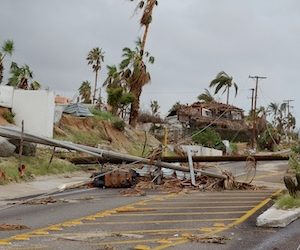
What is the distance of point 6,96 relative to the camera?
3009cm

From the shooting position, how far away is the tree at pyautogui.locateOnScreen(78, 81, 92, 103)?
6494 centimetres

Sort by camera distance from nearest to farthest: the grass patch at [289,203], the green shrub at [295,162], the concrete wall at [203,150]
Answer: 1. the grass patch at [289,203]
2. the green shrub at [295,162]
3. the concrete wall at [203,150]

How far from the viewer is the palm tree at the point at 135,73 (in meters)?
43.3

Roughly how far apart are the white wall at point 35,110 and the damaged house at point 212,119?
28367 millimetres

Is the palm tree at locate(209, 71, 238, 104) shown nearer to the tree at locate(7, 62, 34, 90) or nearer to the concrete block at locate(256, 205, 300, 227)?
the tree at locate(7, 62, 34, 90)

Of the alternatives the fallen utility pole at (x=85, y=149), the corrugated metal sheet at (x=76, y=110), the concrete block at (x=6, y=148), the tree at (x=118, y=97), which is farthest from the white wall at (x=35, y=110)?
the tree at (x=118, y=97)

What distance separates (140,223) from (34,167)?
13.2 m

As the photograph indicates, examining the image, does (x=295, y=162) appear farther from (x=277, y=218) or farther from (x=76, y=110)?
(x=76, y=110)

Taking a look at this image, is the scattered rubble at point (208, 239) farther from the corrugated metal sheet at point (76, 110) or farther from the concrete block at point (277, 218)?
the corrugated metal sheet at point (76, 110)

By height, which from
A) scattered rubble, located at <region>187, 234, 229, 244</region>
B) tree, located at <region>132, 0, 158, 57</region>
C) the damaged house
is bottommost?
scattered rubble, located at <region>187, 234, 229, 244</region>

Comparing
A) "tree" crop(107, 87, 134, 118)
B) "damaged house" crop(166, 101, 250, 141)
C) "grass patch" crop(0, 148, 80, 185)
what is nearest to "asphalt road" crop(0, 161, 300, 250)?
"grass patch" crop(0, 148, 80, 185)

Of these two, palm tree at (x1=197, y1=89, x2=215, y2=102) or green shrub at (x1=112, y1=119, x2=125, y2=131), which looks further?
palm tree at (x1=197, y1=89, x2=215, y2=102)

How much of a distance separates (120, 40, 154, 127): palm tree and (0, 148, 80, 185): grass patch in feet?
55.9

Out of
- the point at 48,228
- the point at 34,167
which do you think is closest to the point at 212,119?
the point at 34,167
